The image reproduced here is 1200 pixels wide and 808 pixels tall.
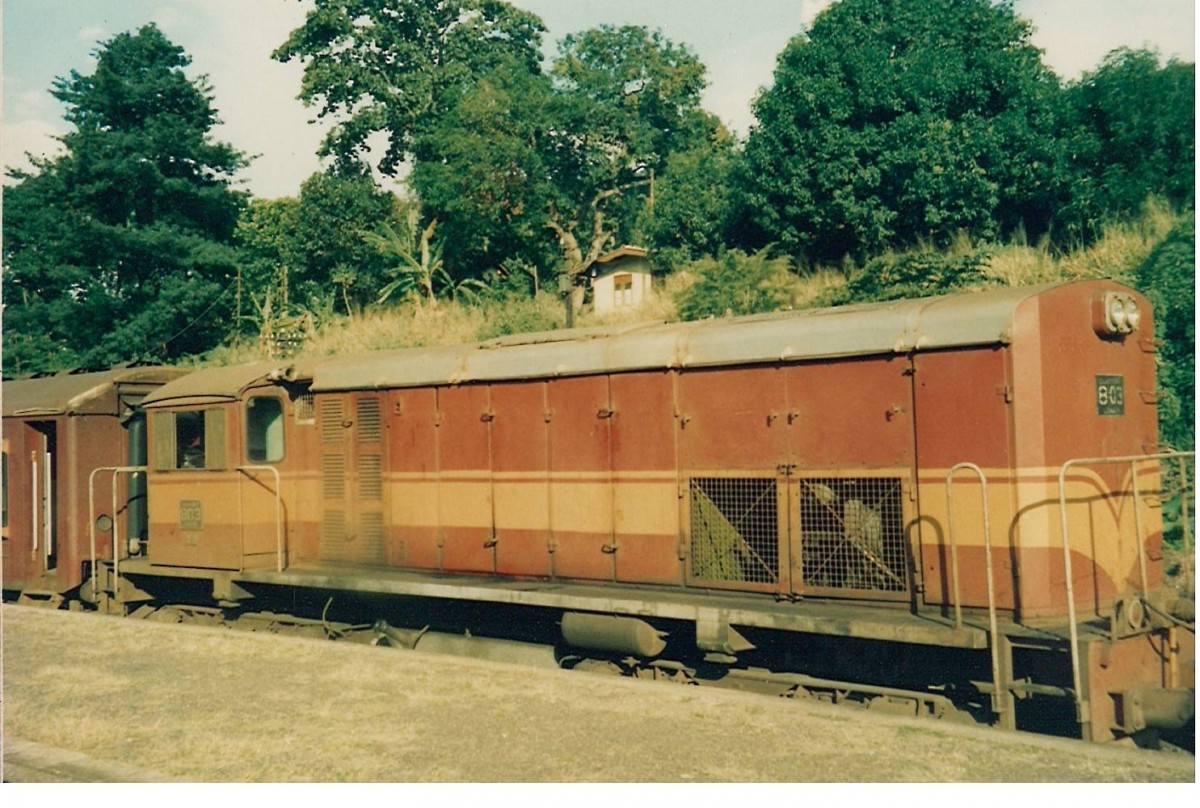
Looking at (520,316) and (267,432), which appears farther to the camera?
(520,316)

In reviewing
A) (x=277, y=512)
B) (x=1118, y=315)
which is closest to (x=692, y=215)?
(x=277, y=512)

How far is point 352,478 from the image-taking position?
10.6 meters

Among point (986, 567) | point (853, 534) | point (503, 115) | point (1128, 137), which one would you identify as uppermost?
point (503, 115)

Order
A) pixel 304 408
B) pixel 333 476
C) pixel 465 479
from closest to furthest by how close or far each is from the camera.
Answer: pixel 465 479
pixel 333 476
pixel 304 408

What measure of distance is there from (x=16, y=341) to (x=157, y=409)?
1394cm

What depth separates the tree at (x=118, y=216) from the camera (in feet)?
73.5

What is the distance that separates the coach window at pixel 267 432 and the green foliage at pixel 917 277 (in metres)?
8.77

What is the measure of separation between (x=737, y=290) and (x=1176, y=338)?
7796mm

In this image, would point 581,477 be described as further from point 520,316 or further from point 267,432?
point 520,316

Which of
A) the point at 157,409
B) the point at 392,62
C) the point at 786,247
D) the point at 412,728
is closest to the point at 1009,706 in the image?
the point at 412,728

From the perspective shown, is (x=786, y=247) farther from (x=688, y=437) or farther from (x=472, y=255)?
(x=688, y=437)

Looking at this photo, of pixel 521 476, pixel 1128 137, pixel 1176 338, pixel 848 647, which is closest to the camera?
pixel 848 647

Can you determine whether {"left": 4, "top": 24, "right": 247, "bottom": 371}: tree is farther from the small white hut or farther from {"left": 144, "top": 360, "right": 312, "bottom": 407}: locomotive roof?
{"left": 144, "top": 360, "right": 312, "bottom": 407}: locomotive roof

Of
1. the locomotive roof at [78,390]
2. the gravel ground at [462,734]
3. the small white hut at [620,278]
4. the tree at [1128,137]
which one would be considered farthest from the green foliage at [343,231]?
the gravel ground at [462,734]
